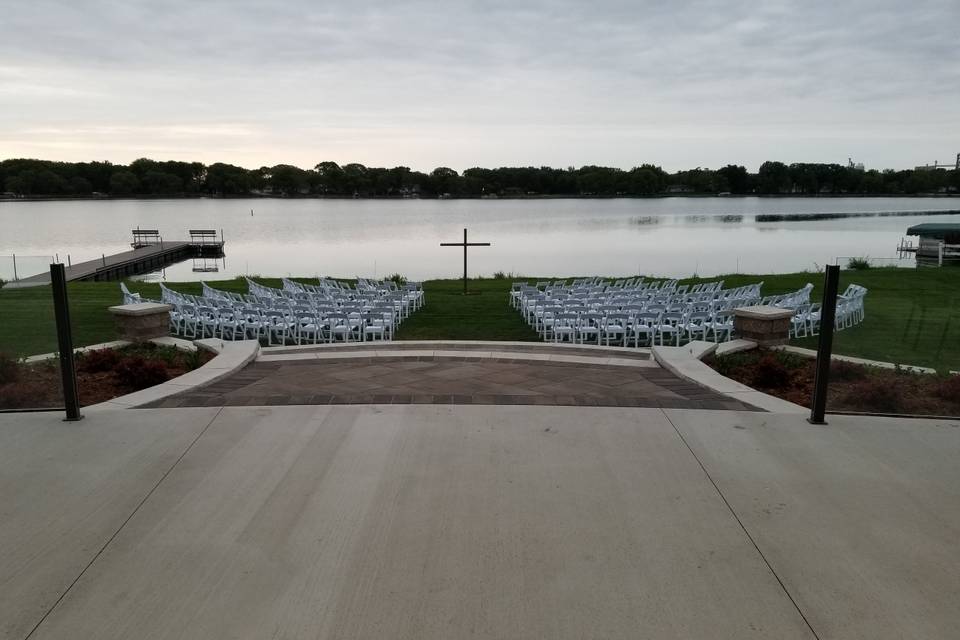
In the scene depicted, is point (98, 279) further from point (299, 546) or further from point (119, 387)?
point (299, 546)

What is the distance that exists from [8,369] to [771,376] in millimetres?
7812

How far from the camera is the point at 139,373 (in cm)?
724

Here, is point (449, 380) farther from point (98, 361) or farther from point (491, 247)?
point (491, 247)

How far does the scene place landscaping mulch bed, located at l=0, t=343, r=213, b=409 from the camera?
6141mm

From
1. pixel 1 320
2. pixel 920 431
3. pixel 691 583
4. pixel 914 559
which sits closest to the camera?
pixel 691 583

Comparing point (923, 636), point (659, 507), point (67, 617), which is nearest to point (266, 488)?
point (67, 617)

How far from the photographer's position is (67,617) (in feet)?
10.1

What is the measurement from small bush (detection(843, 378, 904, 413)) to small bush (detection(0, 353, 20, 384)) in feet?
25.6

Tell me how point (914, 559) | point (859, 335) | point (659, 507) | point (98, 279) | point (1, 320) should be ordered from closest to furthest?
point (914, 559) → point (659, 507) → point (1, 320) → point (859, 335) → point (98, 279)

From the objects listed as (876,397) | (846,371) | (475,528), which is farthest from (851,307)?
(475,528)

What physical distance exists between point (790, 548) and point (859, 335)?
5060 mm

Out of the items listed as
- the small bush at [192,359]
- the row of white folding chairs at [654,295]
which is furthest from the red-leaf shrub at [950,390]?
the small bush at [192,359]

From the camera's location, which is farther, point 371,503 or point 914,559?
point 371,503

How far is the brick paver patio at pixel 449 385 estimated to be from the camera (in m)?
6.41
